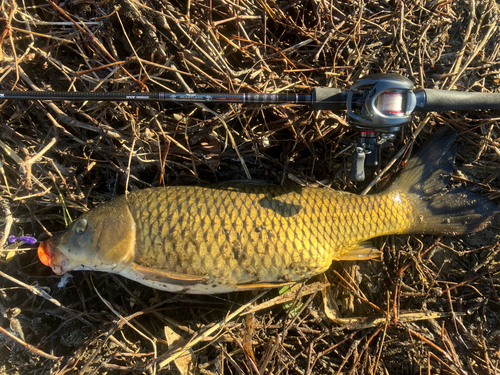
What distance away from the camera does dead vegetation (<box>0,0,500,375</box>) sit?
205 centimetres

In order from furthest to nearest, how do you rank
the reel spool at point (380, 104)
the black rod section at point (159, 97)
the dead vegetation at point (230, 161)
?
the dead vegetation at point (230, 161), the black rod section at point (159, 97), the reel spool at point (380, 104)

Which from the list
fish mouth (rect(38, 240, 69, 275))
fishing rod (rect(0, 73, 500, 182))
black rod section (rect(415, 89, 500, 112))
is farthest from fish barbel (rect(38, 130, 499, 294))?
black rod section (rect(415, 89, 500, 112))

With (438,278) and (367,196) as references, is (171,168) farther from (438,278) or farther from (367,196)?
(438,278)

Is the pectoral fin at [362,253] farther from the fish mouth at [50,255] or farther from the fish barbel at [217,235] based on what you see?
the fish mouth at [50,255]

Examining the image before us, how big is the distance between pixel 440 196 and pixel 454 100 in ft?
2.45

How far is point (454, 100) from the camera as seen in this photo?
6.11ft

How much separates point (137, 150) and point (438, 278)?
2.48 meters

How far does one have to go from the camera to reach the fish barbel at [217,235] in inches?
74.0

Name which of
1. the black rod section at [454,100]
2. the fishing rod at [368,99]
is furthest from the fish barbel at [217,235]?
the black rod section at [454,100]

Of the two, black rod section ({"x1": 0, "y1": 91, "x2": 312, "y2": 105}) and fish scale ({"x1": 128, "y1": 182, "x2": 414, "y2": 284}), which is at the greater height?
black rod section ({"x1": 0, "y1": 91, "x2": 312, "y2": 105})

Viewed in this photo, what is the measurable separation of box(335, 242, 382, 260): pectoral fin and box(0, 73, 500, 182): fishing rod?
577mm

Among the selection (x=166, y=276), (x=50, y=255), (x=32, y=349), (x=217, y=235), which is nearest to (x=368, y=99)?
(x=217, y=235)

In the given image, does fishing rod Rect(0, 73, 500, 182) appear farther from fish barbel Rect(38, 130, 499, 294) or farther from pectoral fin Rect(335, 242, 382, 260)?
pectoral fin Rect(335, 242, 382, 260)

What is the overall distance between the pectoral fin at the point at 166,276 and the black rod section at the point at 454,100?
5.63 feet
